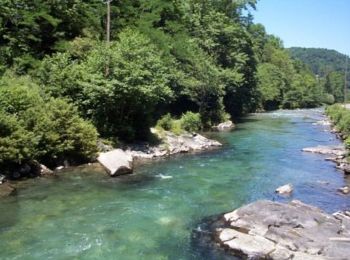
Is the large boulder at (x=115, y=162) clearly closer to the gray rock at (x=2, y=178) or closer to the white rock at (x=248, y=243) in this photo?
the gray rock at (x=2, y=178)

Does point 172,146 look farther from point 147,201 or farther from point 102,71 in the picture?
point 147,201

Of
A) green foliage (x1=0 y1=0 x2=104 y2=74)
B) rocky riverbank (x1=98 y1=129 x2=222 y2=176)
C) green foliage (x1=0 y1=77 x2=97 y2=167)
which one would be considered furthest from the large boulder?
green foliage (x1=0 y1=0 x2=104 y2=74)

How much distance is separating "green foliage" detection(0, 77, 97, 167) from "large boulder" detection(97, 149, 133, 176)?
4.55 ft

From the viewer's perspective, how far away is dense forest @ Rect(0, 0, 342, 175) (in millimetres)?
24641

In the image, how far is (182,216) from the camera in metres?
17.7

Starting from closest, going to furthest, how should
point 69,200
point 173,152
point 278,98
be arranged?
point 69,200
point 173,152
point 278,98

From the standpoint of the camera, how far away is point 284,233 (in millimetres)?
14906

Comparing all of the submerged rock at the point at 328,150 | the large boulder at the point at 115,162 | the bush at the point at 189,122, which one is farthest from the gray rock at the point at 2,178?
the submerged rock at the point at 328,150

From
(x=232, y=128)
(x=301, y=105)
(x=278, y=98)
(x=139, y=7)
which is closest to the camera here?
(x=139, y=7)

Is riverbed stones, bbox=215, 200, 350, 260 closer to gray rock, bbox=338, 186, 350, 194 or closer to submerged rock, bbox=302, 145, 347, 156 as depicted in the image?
gray rock, bbox=338, 186, 350, 194

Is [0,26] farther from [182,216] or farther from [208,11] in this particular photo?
[208,11]

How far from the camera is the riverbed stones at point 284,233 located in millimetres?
13727

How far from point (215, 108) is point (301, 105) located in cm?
6192

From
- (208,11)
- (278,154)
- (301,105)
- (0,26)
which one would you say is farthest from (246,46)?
(301,105)
